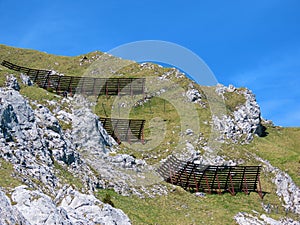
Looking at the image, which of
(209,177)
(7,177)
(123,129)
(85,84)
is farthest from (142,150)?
(7,177)

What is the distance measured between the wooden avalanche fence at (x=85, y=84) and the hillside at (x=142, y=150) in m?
A: 1.81

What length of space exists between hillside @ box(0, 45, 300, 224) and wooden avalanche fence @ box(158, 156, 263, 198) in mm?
1617

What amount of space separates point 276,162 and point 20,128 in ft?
150

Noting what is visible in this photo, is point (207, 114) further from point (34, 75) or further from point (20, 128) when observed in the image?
point (20, 128)

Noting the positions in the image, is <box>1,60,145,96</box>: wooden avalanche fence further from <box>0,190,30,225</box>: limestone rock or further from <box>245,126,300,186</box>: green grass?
<box>0,190,30,225</box>: limestone rock

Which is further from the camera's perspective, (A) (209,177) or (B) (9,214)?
(A) (209,177)

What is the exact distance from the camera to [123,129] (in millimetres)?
65750

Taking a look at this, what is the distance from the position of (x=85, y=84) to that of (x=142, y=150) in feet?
86.9

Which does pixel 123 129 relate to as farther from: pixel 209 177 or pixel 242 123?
pixel 242 123

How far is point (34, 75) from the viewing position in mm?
80375

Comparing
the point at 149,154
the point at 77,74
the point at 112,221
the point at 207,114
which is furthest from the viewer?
the point at 77,74

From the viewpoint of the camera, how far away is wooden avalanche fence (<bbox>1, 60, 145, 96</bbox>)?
260ft

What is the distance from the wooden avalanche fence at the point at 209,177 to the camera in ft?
182

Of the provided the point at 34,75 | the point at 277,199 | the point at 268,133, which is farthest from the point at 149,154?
the point at 268,133
